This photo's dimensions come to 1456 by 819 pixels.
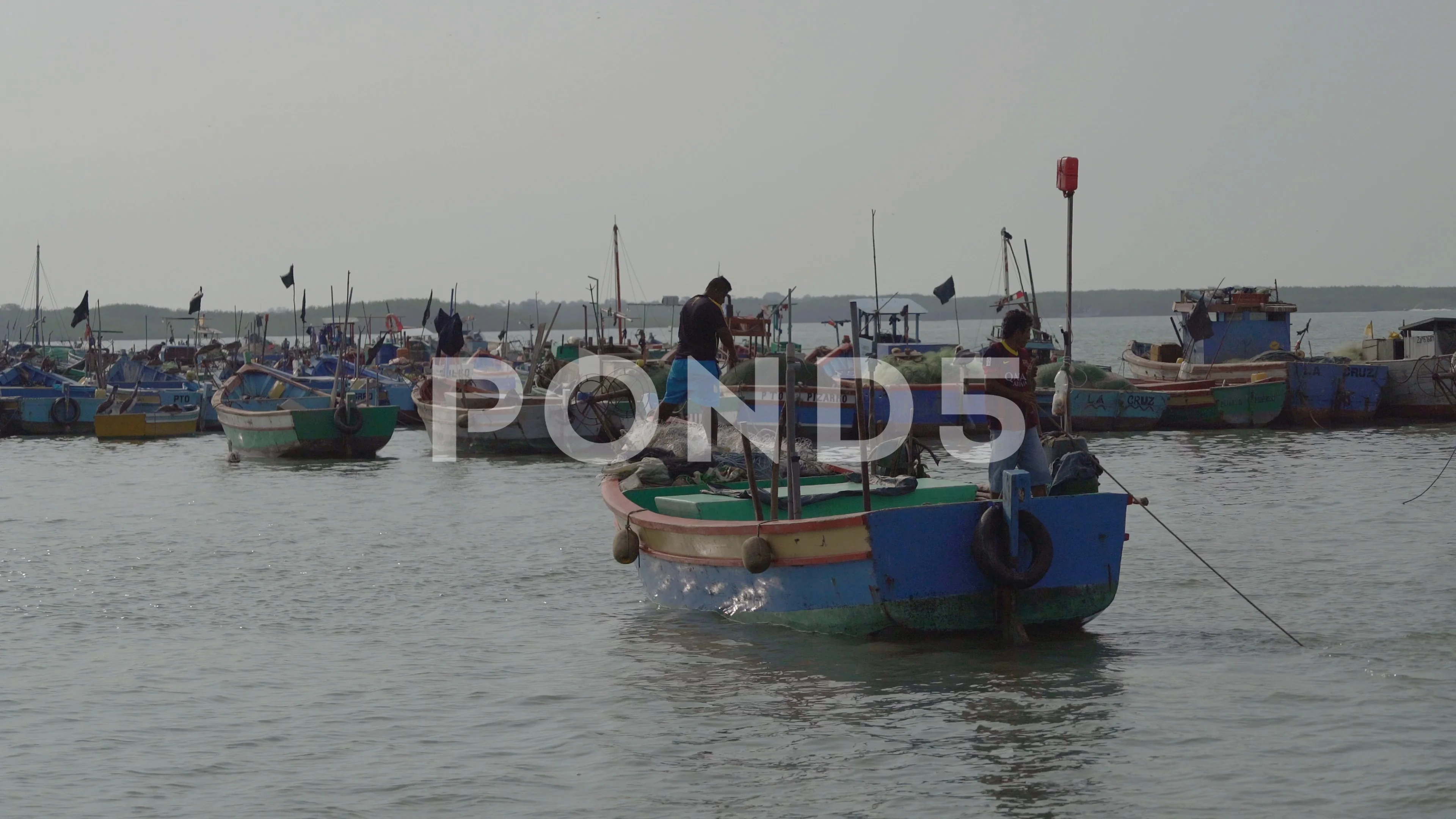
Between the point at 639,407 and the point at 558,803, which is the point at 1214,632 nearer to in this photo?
the point at 558,803

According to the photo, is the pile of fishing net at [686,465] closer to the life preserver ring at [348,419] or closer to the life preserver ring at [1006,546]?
the life preserver ring at [1006,546]

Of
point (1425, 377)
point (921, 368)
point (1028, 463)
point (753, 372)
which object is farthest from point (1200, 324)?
point (1028, 463)

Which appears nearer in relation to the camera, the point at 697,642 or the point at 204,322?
the point at 697,642

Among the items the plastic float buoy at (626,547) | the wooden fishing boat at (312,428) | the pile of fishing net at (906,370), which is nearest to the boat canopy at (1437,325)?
the pile of fishing net at (906,370)

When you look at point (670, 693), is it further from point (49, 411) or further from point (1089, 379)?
point (49, 411)

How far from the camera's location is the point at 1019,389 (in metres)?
10.5

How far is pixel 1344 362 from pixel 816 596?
2951cm

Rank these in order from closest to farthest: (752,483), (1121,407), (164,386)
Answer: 1. (752,483)
2. (1121,407)
3. (164,386)

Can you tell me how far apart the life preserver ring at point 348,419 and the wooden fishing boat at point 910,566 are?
21349 mm

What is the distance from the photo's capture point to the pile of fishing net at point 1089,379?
3588 centimetres

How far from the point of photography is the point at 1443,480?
2291cm

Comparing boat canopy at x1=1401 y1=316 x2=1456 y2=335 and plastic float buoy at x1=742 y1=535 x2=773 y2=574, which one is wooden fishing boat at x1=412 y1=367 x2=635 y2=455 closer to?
boat canopy at x1=1401 y1=316 x2=1456 y2=335

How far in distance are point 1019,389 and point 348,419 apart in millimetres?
23771

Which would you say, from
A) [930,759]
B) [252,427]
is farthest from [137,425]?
[930,759]
